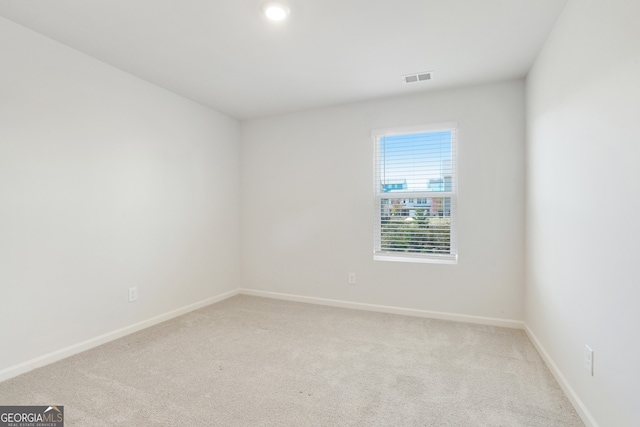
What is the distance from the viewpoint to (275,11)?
1.94m

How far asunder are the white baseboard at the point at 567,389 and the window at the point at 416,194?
Answer: 108 cm

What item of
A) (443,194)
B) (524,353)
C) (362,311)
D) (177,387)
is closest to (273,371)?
(177,387)

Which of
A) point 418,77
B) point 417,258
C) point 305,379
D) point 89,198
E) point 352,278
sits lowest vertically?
point 305,379

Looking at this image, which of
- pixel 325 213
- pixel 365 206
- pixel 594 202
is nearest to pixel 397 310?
pixel 365 206

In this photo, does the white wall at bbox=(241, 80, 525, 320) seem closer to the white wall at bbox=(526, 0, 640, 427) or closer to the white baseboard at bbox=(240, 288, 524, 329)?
the white baseboard at bbox=(240, 288, 524, 329)

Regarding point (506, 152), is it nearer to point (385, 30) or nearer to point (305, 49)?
point (385, 30)

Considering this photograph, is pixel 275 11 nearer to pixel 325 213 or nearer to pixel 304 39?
pixel 304 39

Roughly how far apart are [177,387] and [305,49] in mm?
2568

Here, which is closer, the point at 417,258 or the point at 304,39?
the point at 304,39

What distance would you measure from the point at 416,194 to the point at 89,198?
10.1 ft

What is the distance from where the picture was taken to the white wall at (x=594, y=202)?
128 cm

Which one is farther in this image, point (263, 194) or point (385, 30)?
point (263, 194)

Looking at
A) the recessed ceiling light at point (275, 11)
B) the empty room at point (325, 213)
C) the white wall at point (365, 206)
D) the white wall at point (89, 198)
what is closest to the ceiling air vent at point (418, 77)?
the empty room at point (325, 213)

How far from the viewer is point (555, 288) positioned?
2141mm
